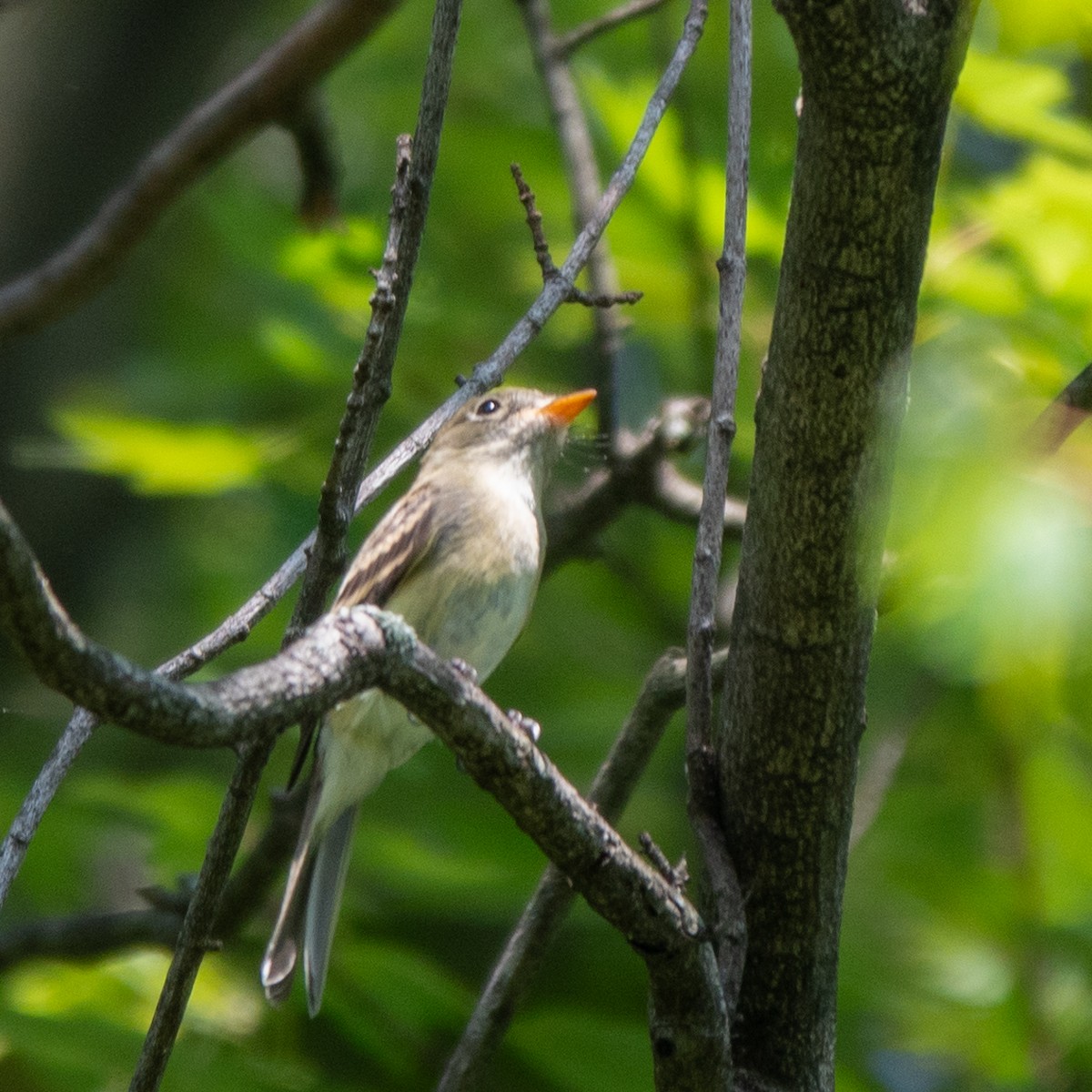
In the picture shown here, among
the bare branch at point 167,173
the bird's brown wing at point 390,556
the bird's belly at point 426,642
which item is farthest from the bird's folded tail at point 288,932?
the bare branch at point 167,173

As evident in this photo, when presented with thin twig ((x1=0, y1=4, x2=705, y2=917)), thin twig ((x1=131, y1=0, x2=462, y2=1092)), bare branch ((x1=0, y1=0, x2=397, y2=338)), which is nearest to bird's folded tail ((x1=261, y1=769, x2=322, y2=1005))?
thin twig ((x1=131, y1=0, x2=462, y2=1092))

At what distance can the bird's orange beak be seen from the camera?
4641 mm

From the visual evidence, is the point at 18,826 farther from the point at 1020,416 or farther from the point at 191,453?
the point at 191,453

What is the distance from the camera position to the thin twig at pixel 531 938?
2934 millimetres

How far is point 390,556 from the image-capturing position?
4.33 m

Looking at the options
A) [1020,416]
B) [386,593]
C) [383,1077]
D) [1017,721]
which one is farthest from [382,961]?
[1020,416]

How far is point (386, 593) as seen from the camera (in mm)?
4254

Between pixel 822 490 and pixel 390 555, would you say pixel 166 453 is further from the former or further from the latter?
pixel 822 490

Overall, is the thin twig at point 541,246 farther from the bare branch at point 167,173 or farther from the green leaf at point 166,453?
the bare branch at point 167,173

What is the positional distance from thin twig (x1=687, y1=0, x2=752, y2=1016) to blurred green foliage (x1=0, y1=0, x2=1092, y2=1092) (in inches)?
13.7

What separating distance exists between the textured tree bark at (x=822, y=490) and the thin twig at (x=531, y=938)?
13.6 inches

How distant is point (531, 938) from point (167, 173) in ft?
10.1

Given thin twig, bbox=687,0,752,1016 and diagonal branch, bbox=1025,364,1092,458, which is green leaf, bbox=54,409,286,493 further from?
diagonal branch, bbox=1025,364,1092,458

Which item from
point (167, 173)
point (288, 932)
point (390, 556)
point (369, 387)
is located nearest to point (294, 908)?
point (288, 932)
